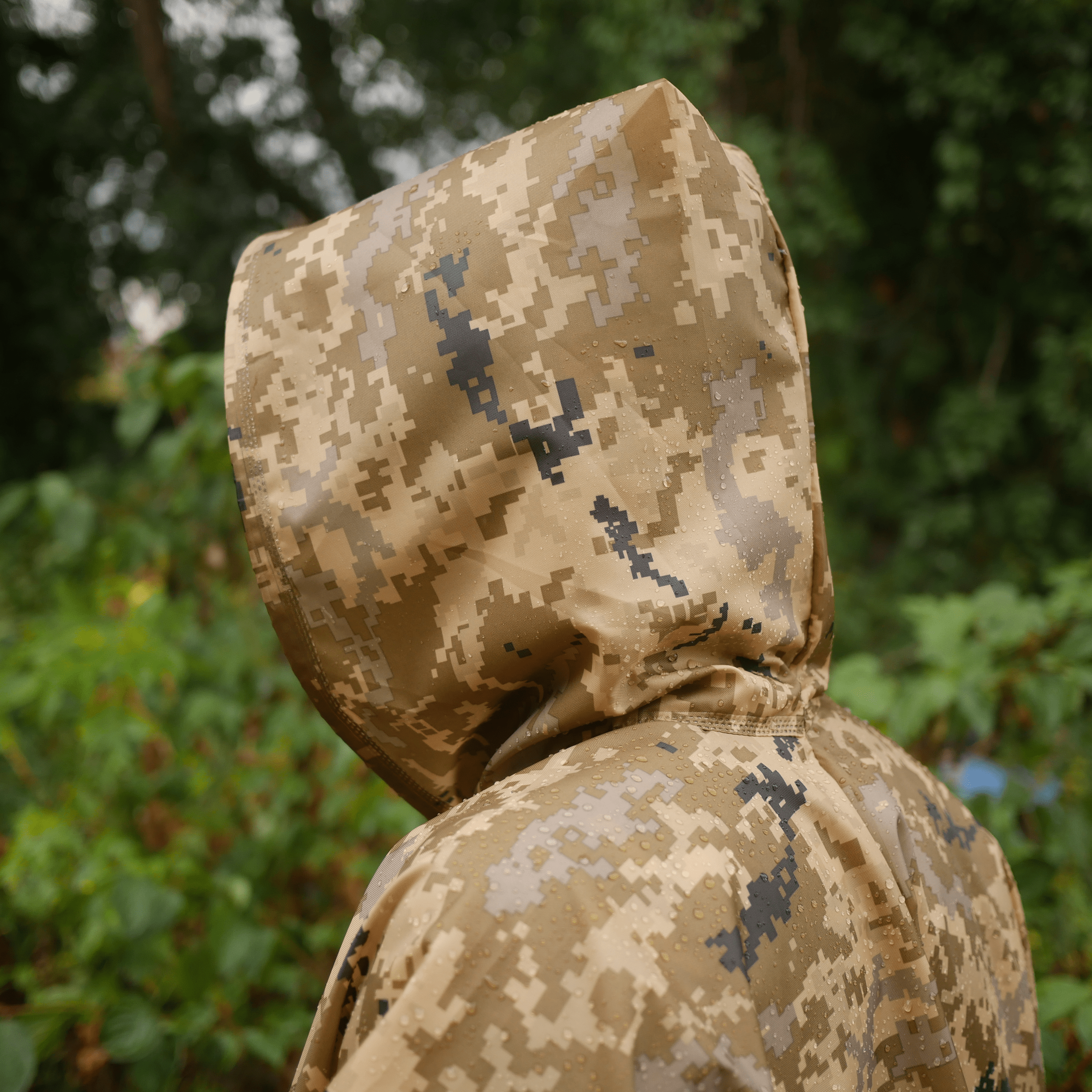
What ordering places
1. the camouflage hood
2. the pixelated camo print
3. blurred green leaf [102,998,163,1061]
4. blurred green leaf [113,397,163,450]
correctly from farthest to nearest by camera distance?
blurred green leaf [113,397,163,450] < blurred green leaf [102,998,163,1061] < the camouflage hood < the pixelated camo print

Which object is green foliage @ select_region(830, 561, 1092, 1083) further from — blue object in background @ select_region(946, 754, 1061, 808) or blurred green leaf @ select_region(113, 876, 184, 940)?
blurred green leaf @ select_region(113, 876, 184, 940)

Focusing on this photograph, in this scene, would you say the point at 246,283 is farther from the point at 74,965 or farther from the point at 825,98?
the point at 825,98

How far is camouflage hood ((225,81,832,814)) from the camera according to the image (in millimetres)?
755

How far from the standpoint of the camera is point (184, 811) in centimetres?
192

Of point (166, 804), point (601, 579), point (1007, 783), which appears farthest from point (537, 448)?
point (166, 804)

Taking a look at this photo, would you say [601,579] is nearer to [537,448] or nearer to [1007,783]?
[537,448]

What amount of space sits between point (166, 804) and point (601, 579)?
1.51 m

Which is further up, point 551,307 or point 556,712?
point 551,307

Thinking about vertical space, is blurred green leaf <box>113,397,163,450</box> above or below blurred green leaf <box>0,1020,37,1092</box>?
above

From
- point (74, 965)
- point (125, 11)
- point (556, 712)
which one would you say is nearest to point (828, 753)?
point (556, 712)

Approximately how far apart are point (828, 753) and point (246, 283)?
2.72 ft

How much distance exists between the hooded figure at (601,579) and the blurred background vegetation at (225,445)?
0.75m

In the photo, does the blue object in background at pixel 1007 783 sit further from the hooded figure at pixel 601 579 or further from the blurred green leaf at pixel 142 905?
the blurred green leaf at pixel 142 905

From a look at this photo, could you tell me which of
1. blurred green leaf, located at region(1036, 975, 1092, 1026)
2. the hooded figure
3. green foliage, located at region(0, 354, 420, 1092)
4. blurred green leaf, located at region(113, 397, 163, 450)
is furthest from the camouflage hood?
blurred green leaf, located at region(113, 397, 163, 450)
